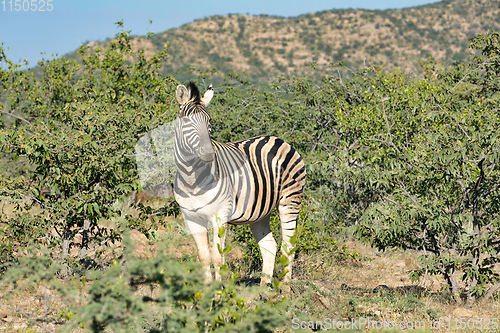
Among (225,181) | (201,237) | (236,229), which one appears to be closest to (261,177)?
(225,181)

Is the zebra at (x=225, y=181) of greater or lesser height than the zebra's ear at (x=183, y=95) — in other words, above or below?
below

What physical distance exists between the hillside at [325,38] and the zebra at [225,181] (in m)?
52.3

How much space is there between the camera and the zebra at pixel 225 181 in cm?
512

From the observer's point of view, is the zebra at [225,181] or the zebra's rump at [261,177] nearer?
the zebra at [225,181]

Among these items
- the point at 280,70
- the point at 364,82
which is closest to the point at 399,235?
the point at 364,82

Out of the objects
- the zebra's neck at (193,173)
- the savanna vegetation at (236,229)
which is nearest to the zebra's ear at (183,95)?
the zebra's neck at (193,173)

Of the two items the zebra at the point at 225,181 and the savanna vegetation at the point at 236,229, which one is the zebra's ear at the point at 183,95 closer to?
the zebra at the point at 225,181

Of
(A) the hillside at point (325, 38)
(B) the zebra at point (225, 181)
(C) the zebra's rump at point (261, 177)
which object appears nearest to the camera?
(B) the zebra at point (225, 181)

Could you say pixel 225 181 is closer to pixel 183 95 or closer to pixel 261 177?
pixel 261 177

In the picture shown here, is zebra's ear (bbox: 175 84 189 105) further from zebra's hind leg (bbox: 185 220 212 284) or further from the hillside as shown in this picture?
the hillside

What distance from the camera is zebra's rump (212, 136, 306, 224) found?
5825 millimetres

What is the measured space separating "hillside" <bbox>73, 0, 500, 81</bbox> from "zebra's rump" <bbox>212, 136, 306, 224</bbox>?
52114 mm

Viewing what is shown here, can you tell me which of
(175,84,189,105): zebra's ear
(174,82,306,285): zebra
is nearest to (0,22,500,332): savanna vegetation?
(174,82,306,285): zebra

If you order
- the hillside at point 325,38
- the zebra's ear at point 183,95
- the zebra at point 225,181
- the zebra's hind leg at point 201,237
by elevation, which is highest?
the hillside at point 325,38
